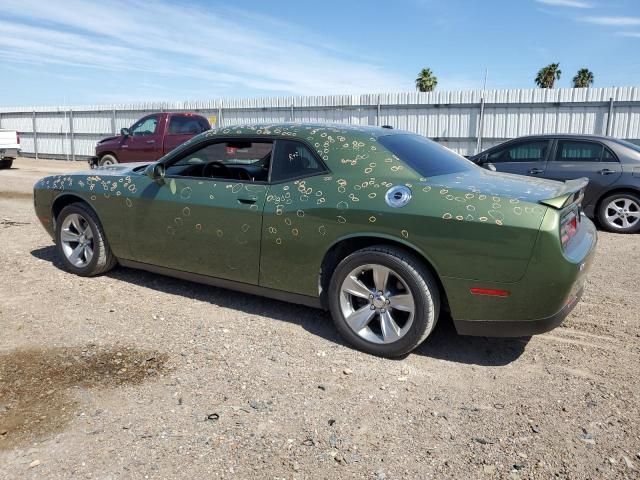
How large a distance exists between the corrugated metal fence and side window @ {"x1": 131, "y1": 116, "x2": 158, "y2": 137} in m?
7.42

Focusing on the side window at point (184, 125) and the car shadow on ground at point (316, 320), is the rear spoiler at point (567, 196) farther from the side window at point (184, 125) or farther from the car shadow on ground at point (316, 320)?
the side window at point (184, 125)

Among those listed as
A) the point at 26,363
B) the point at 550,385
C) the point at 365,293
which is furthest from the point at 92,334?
the point at 550,385

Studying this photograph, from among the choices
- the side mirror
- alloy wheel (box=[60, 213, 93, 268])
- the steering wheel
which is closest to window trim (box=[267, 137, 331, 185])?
the steering wheel

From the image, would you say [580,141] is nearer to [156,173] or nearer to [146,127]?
[156,173]

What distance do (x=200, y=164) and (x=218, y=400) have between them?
2278 mm

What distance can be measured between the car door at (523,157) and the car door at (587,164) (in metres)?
0.15

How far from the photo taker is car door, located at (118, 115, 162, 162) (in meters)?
13.0

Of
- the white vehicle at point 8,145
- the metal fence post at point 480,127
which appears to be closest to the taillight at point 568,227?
the metal fence post at point 480,127

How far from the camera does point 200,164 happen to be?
183 inches

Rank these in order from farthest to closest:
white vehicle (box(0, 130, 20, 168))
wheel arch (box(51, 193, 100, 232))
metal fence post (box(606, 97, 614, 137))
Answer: white vehicle (box(0, 130, 20, 168))
metal fence post (box(606, 97, 614, 137))
wheel arch (box(51, 193, 100, 232))

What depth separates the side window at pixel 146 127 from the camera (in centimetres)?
1308

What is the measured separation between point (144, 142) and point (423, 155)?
10.5m

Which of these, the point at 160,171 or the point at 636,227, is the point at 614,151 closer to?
the point at 636,227

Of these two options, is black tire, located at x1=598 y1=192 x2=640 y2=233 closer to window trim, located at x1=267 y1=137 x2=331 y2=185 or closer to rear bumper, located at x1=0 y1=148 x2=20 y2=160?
window trim, located at x1=267 y1=137 x2=331 y2=185
